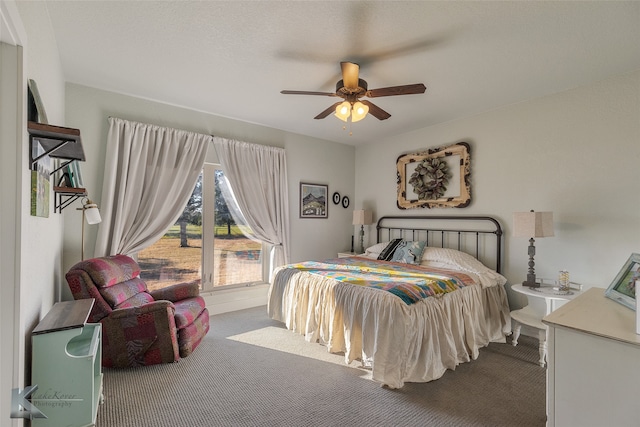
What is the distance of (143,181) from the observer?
11.2 feet

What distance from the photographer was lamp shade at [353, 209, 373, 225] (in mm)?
4824

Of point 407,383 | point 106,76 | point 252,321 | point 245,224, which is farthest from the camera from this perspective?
point 245,224

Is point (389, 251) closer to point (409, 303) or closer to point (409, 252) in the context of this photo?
point (409, 252)

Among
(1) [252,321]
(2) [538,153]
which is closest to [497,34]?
(2) [538,153]

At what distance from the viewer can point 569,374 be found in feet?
3.85

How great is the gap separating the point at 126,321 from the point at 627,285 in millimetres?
3365

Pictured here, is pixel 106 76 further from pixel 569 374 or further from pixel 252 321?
pixel 569 374

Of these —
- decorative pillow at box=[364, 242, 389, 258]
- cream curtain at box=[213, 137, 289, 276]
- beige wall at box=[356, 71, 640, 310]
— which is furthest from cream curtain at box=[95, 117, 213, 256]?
beige wall at box=[356, 71, 640, 310]

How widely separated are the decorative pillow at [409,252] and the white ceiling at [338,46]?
186 cm

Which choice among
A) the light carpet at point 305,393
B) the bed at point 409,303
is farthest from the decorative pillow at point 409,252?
the light carpet at point 305,393

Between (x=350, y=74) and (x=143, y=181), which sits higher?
(x=350, y=74)

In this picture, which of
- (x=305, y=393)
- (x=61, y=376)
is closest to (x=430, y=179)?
(x=305, y=393)

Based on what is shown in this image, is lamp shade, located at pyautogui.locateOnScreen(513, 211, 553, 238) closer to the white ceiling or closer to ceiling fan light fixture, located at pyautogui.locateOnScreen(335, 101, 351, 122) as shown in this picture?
the white ceiling

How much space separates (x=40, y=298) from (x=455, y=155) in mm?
4443
